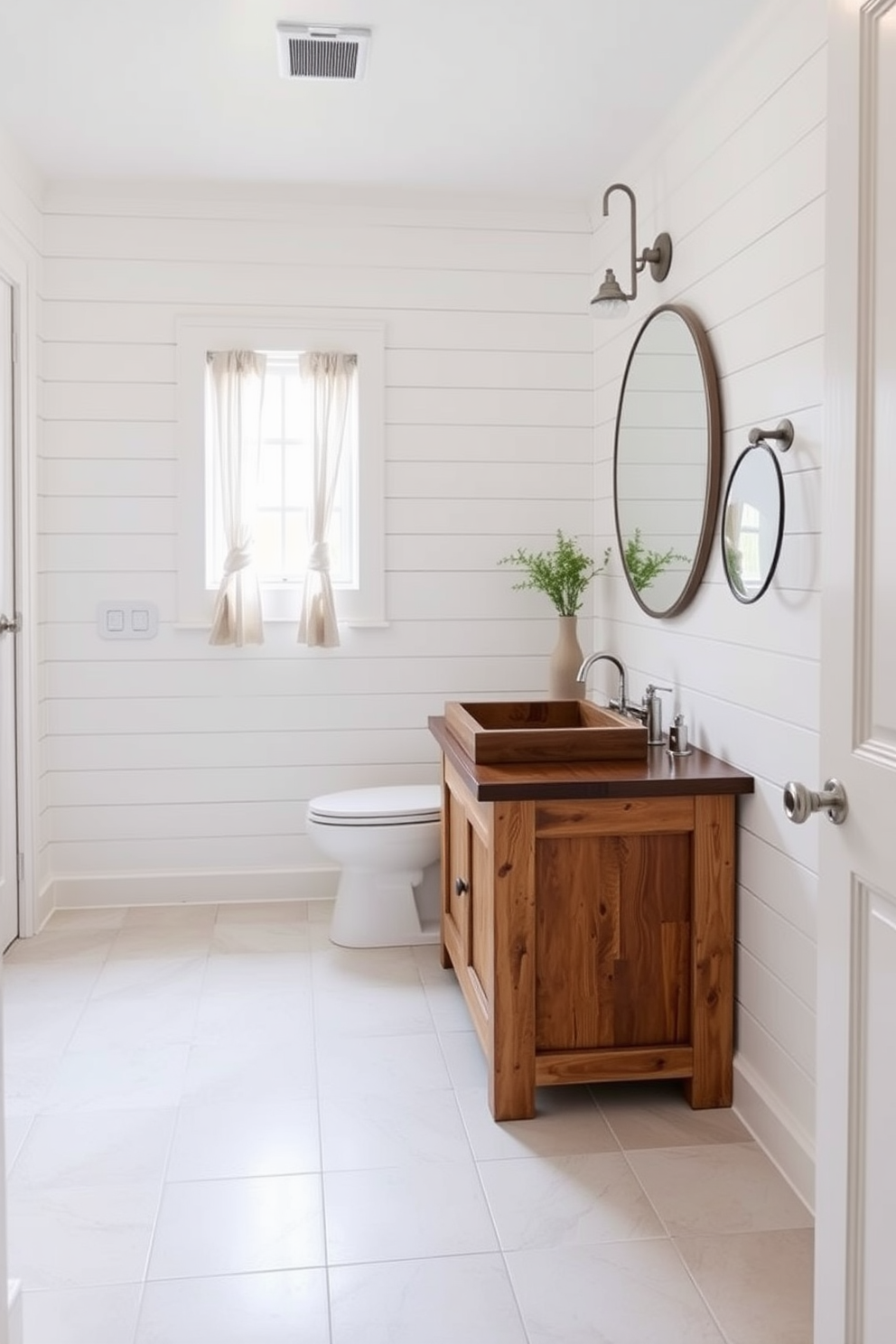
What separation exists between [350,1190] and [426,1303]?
1.26ft

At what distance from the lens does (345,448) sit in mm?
4152

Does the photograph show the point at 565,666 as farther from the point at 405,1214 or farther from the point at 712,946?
the point at 405,1214

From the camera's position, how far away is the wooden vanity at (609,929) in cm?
258

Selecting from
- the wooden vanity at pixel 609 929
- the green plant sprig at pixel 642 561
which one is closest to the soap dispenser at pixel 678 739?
the wooden vanity at pixel 609 929

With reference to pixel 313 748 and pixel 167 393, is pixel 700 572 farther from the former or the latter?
pixel 167 393

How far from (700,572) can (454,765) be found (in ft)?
2.58

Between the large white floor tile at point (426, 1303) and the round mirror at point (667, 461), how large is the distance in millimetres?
1689

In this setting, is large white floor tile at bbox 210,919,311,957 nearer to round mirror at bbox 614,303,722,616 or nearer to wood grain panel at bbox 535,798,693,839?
wood grain panel at bbox 535,798,693,839

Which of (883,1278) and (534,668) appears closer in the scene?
(883,1278)

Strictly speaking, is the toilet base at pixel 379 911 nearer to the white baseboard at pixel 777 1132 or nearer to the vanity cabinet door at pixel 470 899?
the vanity cabinet door at pixel 470 899

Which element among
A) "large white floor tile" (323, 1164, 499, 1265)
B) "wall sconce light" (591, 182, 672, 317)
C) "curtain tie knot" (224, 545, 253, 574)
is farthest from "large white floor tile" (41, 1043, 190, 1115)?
"wall sconce light" (591, 182, 672, 317)

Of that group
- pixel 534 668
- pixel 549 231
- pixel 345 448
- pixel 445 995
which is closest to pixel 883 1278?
pixel 445 995

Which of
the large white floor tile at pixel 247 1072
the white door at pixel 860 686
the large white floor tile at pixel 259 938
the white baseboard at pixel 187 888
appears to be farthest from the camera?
the white baseboard at pixel 187 888

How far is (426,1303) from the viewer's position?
76.9 inches
